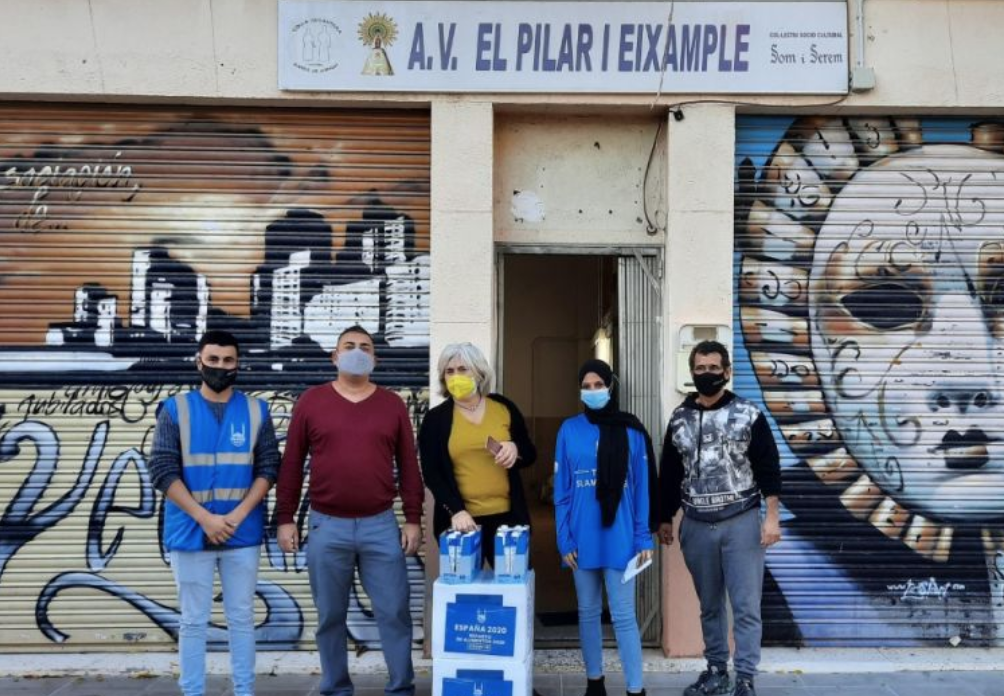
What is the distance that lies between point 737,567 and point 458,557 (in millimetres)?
1568

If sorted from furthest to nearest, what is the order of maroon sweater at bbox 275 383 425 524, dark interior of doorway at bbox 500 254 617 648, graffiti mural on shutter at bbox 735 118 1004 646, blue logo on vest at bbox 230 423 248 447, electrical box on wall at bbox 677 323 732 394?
dark interior of doorway at bbox 500 254 617 648
graffiti mural on shutter at bbox 735 118 1004 646
electrical box on wall at bbox 677 323 732 394
maroon sweater at bbox 275 383 425 524
blue logo on vest at bbox 230 423 248 447

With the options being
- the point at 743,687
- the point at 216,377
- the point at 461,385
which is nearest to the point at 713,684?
the point at 743,687

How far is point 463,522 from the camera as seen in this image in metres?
4.94

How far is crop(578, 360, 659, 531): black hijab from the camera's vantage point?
5.09 metres

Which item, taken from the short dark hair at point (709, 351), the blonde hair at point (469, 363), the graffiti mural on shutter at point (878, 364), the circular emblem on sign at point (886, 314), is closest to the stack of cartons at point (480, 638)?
the blonde hair at point (469, 363)

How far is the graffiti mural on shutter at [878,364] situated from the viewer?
6.52 m

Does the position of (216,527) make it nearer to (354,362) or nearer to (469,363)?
(354,362)

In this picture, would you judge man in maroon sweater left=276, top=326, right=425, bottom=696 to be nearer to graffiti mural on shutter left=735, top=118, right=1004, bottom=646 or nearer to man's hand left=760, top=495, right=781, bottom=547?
man's hand left=760, top=495, right=781, bottom=547

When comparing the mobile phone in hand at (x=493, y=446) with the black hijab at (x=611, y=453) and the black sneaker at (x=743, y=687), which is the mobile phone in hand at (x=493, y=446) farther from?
the black sneaker at (x=743, y=687)

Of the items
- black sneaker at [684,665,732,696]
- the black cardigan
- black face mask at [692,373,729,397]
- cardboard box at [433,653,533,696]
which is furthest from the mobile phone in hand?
black sneaker at [684,665,732,696]

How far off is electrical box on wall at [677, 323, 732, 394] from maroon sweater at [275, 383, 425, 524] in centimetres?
196

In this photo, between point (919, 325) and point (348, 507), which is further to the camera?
point (919, 325)

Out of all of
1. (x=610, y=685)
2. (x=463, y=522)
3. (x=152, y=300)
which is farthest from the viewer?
(x=152, y=300)

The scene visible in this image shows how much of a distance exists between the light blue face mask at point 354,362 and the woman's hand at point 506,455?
0.82 metres
